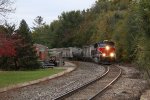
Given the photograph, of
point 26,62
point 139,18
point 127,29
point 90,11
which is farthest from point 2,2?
point 90,11

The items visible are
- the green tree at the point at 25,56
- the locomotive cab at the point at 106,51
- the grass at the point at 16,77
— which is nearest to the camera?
the grass at the point at 16,77

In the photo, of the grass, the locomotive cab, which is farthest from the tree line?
the grass

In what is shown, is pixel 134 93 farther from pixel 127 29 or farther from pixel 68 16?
pixel 68 16

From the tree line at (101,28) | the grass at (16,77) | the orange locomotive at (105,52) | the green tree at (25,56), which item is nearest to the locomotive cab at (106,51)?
the orange locomotive at (105,52)

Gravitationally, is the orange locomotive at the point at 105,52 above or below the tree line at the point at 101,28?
below

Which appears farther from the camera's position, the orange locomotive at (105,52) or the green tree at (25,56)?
the orange locomotive at (105,52)

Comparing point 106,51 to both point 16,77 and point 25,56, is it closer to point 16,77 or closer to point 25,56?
point 25,56

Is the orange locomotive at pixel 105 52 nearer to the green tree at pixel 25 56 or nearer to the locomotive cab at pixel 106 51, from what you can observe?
the locomotive cab at pixel 106 51

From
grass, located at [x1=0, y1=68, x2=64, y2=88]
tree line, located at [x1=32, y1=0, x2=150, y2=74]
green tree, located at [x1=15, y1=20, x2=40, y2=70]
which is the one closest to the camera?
grass, located at [x1=0, y1=68, x2=64, y2=88]

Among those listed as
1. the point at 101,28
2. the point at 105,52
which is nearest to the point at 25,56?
the point at 105,52

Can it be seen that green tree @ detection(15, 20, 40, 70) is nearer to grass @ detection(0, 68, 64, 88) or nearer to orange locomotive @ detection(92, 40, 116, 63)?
orange locomotive @ detection(92, 40, 116, 63)

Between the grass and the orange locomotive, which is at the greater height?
the orange locomotive

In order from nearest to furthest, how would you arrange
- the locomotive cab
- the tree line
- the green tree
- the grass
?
1. the grass
2. the green tree
3. the locomotive cab
4. the tree line

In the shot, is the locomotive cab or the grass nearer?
the grass
